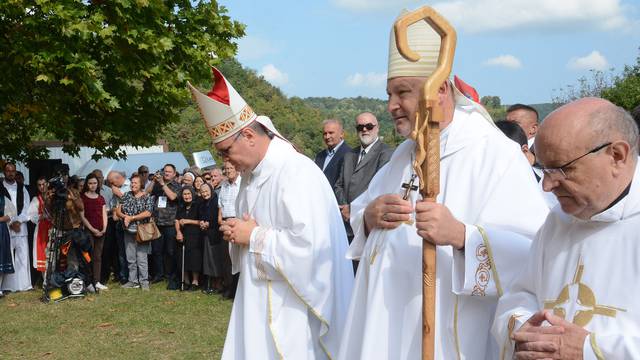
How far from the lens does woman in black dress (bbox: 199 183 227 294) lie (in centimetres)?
1183

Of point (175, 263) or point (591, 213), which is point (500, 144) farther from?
point (175, 263)

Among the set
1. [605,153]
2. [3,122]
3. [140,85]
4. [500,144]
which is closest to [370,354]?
[500,144]

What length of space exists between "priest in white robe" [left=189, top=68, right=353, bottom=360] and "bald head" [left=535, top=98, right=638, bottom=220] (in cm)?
201

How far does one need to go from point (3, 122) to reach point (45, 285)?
331 cm

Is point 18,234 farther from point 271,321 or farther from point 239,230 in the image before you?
point 271,321

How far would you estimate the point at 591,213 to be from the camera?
2285mm

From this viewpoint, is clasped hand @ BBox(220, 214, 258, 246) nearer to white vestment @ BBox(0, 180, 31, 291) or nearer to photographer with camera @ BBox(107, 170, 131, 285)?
photographer with camera @ BBox(107, 170, 131, 285)

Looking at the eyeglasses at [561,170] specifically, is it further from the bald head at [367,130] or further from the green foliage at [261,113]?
the green foliage at [261,113]

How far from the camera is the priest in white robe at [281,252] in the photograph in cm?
406

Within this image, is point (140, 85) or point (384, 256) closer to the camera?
point (384, 256)

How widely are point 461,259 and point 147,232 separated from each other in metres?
10.4

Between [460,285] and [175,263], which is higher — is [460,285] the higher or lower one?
the higher one

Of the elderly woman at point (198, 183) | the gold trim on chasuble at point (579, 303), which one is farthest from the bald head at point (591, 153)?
the elderly woman at point (198, 183)

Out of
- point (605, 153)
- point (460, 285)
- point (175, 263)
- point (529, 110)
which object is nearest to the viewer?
point (605, 153)
